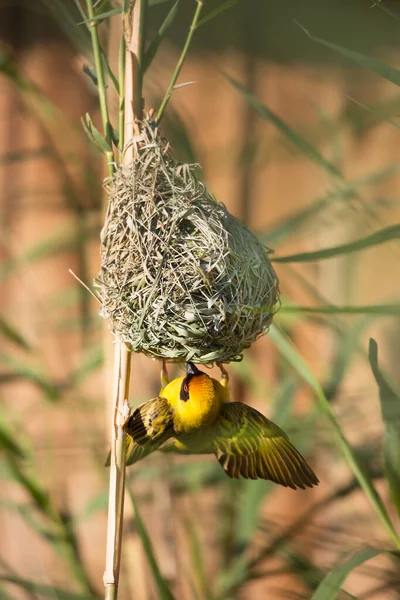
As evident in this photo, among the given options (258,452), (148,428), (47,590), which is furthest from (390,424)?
(47,590)

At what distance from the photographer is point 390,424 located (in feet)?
2.97

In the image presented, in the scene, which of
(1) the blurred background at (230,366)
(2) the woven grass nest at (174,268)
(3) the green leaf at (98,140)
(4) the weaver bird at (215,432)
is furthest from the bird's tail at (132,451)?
(1) the blurred background at (230,366)

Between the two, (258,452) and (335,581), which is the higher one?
(258,452)

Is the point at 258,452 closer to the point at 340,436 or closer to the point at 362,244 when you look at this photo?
the point at 340,436

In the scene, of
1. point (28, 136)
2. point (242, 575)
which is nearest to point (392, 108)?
point (242, 575)

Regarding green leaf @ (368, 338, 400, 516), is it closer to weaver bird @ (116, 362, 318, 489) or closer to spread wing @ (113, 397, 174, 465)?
weaver bird @ (116, 362, 318, 489)

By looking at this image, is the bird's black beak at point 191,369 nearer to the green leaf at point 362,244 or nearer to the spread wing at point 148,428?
the spread wing at point 148,428

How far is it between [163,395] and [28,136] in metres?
1.52

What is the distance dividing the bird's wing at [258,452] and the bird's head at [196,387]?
1.9 inches

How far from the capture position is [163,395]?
931 millimetres

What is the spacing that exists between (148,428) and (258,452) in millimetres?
144

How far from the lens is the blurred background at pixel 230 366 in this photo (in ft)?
4.98

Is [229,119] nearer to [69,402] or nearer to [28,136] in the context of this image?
[28,136]

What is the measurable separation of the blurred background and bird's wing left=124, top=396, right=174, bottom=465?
48 centimetres
